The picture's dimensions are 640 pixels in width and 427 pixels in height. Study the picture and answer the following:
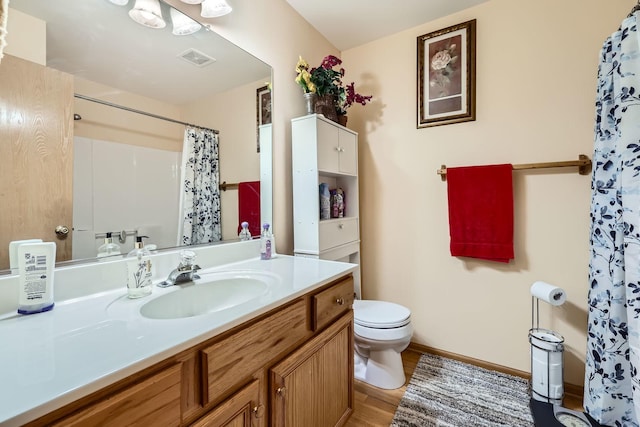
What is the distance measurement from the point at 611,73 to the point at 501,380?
1.68 meters

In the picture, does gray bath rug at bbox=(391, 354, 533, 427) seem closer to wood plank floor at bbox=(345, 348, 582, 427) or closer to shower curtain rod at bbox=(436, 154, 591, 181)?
wood plank floor at bbox=(345, 348, 582, 427)

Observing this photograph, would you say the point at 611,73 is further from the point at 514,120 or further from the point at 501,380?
the point at 501,380

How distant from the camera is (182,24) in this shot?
1.20 metres

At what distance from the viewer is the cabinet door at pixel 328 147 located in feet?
5.23

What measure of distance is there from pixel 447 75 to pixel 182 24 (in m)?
1.56

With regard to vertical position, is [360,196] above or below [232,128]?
below

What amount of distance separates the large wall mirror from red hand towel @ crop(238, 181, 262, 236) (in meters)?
0.07

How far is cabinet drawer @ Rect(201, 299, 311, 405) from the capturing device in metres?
0.65

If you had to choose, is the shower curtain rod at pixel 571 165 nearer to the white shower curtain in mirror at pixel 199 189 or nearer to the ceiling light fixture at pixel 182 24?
the white shower curtain in mirror at pixel 199 189

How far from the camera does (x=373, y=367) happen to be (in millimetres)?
1615

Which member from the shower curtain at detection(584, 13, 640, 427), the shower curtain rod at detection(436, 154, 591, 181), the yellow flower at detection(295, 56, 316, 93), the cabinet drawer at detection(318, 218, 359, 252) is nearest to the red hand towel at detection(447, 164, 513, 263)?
the shower curtain rod at detection(436, 154, 591, 181)

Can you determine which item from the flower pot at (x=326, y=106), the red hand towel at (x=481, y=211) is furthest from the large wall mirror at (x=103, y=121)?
the red hand towel at (x=481, y=211)

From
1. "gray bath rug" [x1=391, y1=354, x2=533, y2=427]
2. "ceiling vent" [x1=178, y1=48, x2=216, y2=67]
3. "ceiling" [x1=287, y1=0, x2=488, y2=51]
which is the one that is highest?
"ceiling" [x1=287, y1=0, x2=488, y2=51]

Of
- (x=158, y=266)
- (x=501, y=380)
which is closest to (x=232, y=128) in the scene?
(x=158, y=266)
